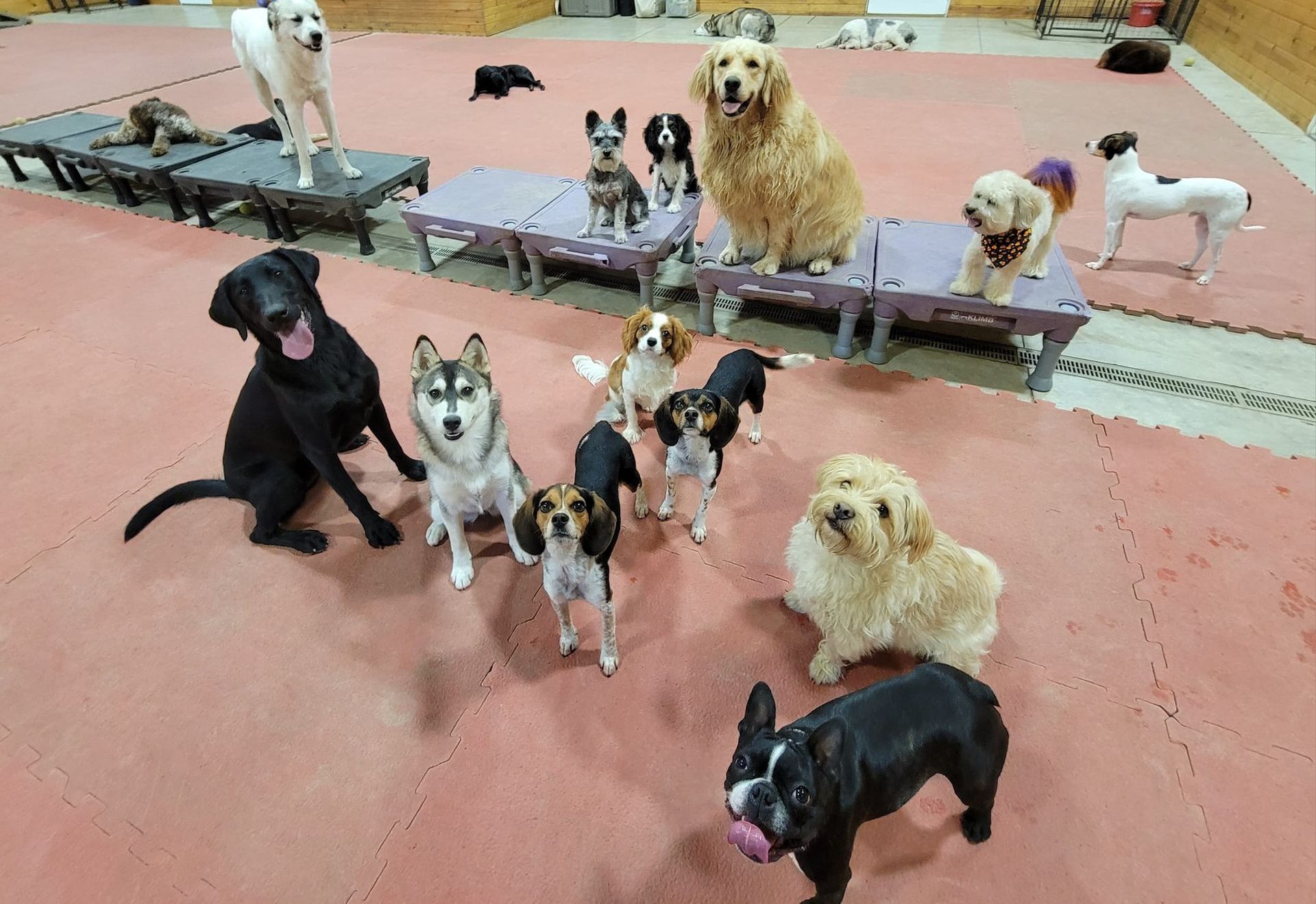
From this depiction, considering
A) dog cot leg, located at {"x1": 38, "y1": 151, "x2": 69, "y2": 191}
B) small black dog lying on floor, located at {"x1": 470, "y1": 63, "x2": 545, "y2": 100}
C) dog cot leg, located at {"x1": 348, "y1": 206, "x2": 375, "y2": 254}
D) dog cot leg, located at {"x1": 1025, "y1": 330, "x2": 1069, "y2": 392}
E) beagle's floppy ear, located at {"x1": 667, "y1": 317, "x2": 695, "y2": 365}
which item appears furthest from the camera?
small black dog lying on floor, located at {"x1": 470, "y1": 63, "x2": 545, "y2": 100}

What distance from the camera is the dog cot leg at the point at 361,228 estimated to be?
532cm

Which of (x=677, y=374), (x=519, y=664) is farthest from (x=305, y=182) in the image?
(x=519, y=664)

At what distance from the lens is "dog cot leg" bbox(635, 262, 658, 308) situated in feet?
14.3

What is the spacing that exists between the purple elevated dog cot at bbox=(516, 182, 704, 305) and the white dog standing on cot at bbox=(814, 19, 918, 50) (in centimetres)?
863

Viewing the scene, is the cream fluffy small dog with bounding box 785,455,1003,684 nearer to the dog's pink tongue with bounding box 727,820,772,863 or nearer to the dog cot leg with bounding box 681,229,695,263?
the dog's pink tongue with bounding box 727,820,772,863

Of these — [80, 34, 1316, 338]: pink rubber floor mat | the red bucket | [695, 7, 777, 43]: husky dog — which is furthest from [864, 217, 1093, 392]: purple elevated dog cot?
the red bucket

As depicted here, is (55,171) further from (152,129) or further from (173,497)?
(173,497)

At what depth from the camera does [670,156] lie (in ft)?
15.7

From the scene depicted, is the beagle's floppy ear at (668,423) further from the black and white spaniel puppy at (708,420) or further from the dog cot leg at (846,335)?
the dog cot leg at (846,335)

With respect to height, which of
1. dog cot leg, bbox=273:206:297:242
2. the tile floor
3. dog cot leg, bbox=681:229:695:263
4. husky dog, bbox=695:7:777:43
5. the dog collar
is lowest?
the tile floor

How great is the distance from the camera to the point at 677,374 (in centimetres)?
415

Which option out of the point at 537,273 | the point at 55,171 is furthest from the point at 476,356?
the point at 55,171

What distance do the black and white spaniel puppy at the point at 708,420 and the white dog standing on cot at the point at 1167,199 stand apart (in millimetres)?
3415

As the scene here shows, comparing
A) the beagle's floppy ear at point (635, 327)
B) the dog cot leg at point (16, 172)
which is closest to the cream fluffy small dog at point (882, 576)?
the beagle's floppy ear at point (635, 327)
